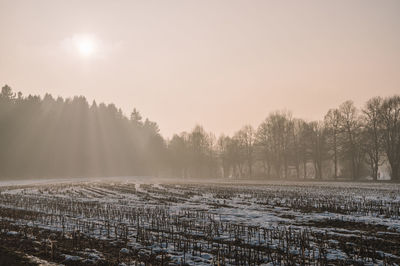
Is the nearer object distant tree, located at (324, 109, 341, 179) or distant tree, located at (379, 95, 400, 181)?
distant tree, located at (379, 95, 400, 181)

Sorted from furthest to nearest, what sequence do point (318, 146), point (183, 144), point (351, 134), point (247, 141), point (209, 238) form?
point (183, 144) < point (247, 141) < point (318, 146) < point (351, 134) < point (209, 238)

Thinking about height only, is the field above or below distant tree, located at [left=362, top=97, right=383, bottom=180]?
below

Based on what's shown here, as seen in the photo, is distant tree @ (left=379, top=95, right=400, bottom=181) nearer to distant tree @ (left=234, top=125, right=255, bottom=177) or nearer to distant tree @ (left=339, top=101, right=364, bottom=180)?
distant tree @ (left=339, top=101, right=364, bottom=180)

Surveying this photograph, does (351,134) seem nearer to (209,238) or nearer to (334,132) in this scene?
(334,132)

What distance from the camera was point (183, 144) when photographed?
332 ft

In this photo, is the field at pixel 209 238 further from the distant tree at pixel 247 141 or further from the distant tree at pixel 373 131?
the distant tree at pixel 247 141

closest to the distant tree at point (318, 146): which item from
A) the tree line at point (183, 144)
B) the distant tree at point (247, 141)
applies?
the tree line at point (183, 144)

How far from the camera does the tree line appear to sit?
58.6 metres

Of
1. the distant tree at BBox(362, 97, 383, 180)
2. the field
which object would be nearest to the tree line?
the distant tree at BBox(362, 97, 383, 180)

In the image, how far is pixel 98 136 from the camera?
9606 centimetres

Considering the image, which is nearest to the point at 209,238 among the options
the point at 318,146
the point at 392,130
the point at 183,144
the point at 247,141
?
the point at 392,130

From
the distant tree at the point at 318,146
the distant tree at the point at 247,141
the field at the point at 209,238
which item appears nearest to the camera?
the field at the point at 209,238

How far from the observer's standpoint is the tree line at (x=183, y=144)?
5862cm

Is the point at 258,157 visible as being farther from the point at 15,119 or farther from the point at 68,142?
the point at 15,119
